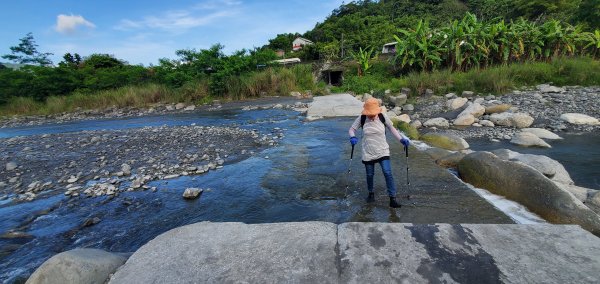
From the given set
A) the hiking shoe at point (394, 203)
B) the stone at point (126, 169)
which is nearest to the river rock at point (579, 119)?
the hiking shoe at point (394, 203)

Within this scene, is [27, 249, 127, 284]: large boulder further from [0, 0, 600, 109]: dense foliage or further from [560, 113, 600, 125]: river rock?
[0, 0, 600, 109]: dense foliage

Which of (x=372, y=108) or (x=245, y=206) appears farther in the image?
(x=245, y=206)

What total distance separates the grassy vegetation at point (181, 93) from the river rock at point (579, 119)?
56.5ft

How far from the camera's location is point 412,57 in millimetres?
23531

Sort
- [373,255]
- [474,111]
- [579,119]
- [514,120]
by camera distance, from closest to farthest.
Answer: [373,255]
[579,119]
[514,120]
[474,111]

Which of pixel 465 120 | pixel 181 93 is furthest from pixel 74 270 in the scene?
pixel 181 93

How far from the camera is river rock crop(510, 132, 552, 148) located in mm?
9242

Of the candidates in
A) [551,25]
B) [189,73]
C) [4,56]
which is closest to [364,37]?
[551,25]

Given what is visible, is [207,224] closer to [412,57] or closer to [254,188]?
[254,188]

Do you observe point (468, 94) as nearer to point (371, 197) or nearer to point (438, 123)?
point (438, 123)

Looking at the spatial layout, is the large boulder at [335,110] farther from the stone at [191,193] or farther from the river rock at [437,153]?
the stone at [191,193]

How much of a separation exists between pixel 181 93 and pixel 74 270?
24.9 meters

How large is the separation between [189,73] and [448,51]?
21.5 m

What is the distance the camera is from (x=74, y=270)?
110 inches
